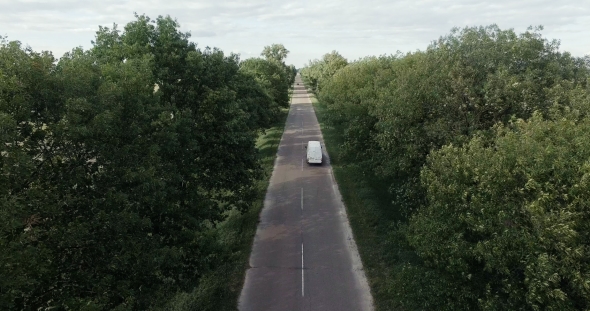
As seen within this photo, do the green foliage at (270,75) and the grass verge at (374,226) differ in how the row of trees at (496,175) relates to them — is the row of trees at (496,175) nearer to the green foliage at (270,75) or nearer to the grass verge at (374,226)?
the grass verge at (374,226)

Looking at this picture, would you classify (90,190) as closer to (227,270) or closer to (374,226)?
(227,270)

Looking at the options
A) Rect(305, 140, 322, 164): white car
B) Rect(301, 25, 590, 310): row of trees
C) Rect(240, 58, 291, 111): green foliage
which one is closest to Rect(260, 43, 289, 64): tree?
Rect(240, 58, 291, 111): green foliage

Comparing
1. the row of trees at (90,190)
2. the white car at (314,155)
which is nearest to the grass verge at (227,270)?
the row of trees at (90,190)

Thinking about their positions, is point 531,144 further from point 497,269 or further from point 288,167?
point 288,167

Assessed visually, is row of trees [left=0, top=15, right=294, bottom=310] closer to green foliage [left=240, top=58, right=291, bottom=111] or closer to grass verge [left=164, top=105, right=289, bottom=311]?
grass verge [left=164, top=105, right=289, bottom=311]

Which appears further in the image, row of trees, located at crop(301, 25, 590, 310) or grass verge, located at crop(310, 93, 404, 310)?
grass verge, located at crop(310, 93, 404, 310)

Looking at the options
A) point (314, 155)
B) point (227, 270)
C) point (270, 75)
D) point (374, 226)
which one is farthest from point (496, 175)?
point (270, 75)

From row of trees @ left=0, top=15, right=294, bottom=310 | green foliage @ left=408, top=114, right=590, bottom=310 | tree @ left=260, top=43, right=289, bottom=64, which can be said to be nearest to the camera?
→ green foliage @ left=408, top=114, right=590, bottom=310
